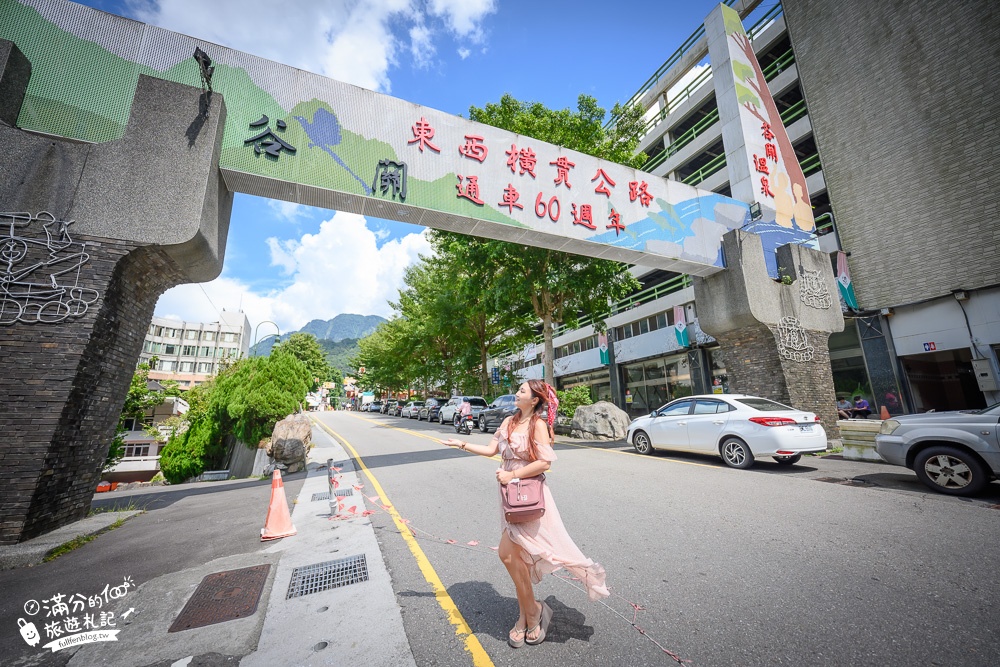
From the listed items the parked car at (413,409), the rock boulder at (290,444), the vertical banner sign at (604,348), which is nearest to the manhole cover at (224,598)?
the rock boulder at (290,444)

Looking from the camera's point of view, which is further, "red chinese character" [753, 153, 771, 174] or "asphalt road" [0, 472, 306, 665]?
"red chinese character" [753, 153, 771, 174]

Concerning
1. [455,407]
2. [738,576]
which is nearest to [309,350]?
[455,407]

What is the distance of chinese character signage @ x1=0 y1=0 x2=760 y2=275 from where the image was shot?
677 centimetres

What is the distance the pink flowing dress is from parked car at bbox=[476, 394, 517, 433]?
1448cm

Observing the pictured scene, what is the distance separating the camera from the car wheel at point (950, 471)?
5316 millimetres

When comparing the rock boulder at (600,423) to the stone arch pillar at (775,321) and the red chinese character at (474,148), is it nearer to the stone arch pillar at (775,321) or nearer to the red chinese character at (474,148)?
the stone arch pillar at (775,321)

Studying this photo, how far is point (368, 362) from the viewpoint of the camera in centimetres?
4200

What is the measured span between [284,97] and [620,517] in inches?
392

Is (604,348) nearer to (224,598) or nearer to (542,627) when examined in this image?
(542,627)

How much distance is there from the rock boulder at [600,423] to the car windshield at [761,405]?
253 inches

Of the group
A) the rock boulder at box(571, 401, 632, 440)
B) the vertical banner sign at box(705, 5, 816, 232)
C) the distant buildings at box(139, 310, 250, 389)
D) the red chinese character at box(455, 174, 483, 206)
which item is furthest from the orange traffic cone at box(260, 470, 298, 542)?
the distant buildings at box(139, 310, 250, 389)

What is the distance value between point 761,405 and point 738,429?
787 mm

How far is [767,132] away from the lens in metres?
15.8

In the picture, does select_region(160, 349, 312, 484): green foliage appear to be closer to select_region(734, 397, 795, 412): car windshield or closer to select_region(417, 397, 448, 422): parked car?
select_region(734, 397, 795, 412): car windshield
